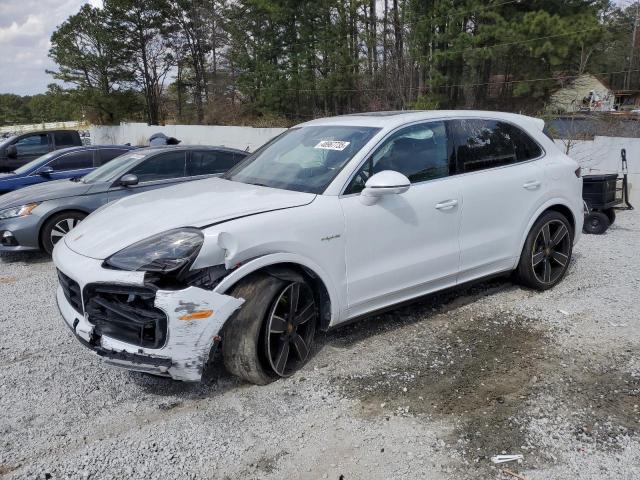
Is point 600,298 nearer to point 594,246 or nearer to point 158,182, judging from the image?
point 594,246

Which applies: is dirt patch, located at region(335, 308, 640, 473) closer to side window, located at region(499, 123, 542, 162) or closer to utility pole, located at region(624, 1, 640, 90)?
side window, located at region(499, 123, 542, 162)

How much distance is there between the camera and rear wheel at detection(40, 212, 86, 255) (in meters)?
6.59

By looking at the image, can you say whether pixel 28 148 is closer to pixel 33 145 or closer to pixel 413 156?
pixel 33 145

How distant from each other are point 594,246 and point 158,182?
19.7 feet

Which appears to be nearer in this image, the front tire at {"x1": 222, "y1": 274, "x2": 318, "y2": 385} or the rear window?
the front tire at {"x1": 222, "y1": 274, "x2": 318, "y2": 385}

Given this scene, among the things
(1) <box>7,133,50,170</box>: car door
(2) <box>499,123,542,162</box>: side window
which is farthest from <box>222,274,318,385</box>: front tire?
(1) <box>7,133,50,170</box>: car door

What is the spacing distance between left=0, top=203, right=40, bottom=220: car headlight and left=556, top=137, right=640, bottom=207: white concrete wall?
981cm

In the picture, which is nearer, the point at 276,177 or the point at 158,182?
the point at 276,177

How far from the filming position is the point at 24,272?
6.31 metres

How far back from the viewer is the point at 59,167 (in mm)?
8727

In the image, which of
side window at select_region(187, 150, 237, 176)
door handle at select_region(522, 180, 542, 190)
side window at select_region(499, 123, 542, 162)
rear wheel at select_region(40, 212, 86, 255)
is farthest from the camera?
side window at select_region(187, 150, 237, 176)

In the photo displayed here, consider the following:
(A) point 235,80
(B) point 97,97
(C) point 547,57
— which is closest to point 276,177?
(C) point 547,57

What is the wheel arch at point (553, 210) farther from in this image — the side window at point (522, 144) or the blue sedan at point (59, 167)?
the blue sedan at point (59, 167)

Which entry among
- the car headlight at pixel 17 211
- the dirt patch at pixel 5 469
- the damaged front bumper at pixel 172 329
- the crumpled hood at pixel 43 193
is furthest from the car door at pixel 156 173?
the dirt patch at pixel 5 469
